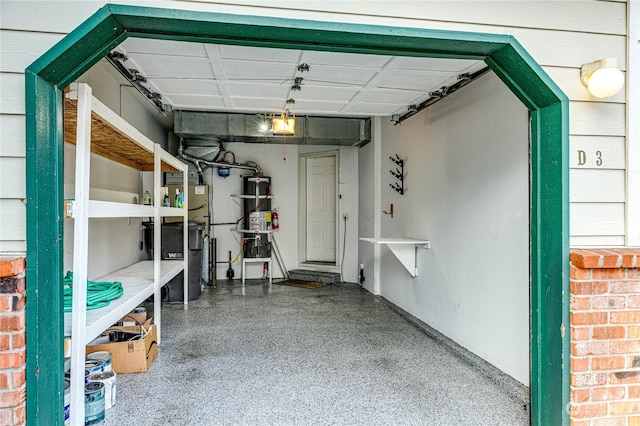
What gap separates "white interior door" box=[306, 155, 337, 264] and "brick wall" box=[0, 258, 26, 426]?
5649mm

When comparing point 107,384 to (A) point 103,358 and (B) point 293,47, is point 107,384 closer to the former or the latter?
(A) point 103,358

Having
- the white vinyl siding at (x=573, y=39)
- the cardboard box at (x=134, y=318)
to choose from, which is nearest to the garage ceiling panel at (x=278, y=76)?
the white vinyl siding at (x=573, y=39)

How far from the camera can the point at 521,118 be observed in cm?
248

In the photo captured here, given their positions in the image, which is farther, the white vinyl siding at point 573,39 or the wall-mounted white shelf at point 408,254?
the wall-mounted white shelf at point 408,254

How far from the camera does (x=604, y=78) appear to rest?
5.61 ft

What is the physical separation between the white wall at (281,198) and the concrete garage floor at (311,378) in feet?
8.17

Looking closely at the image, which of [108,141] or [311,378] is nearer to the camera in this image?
[311,378]

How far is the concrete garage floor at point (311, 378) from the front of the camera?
7.27 feet

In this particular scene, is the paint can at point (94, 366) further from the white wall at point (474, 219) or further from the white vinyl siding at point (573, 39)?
the white wall at point (474, 219)

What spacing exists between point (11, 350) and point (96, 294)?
947 millimetres

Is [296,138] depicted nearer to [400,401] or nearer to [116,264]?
[116,264]

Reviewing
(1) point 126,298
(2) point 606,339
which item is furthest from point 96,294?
(2) point 606,339

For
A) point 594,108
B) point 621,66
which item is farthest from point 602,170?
point 621,66

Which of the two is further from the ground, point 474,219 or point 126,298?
point 474,219
